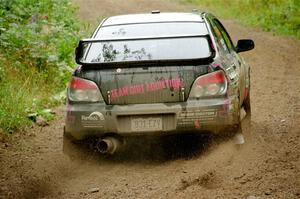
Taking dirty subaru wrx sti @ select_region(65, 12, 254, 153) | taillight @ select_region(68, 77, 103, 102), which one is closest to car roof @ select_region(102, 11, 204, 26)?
dirty subaru wrx sti @ select_region(65, 12, 254, 153)

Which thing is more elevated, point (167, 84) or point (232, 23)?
point (167, 84)

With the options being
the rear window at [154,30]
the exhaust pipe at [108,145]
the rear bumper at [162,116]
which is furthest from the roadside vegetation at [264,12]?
the exhaust pipe at [108,145]

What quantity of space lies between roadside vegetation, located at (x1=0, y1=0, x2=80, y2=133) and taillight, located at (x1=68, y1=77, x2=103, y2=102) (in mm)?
2309

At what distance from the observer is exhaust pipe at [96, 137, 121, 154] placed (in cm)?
565

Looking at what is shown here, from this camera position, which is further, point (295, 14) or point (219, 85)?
point (295, 14)

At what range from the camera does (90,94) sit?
5684 millimetres

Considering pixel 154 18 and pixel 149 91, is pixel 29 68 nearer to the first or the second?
pixel 154 18

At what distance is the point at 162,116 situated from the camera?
5.55 metres

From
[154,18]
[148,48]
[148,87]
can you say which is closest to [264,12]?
[154,18]

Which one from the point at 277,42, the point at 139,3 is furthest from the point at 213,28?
the point at 139,3

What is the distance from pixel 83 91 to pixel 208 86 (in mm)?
1244

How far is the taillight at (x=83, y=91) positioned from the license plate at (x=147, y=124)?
0.42 meters

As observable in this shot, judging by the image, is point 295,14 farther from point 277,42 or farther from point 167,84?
point 167,84

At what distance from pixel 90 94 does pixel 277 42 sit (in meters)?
12.3
